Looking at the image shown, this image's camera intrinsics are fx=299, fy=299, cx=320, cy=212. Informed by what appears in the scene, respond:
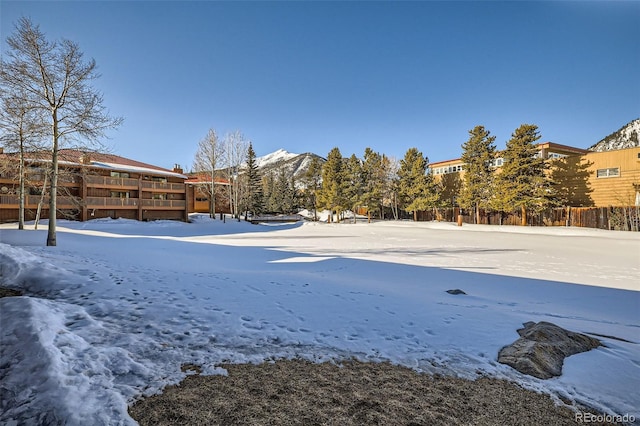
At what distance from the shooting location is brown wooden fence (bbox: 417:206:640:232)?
22.1 m

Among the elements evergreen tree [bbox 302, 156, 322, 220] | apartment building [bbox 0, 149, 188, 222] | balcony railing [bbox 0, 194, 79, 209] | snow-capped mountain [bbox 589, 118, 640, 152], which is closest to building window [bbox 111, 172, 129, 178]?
apartment building [bbox 0, 149, 188, 222]

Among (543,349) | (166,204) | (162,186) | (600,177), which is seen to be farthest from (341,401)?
(162,186)

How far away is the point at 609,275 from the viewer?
8906 millimetres

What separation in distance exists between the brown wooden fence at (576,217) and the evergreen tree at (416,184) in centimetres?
413

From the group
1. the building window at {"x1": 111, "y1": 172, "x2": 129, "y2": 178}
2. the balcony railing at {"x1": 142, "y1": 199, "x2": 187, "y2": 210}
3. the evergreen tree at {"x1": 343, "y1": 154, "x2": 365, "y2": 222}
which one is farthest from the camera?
the evergreen tree at {"x1": 343, "y1": 154, "x2": 365, "y2": 222}

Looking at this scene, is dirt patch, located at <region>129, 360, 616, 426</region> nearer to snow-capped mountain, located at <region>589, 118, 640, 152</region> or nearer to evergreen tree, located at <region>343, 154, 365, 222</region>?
evergreen tree, located at <region>343, 154, 365, 222</region>

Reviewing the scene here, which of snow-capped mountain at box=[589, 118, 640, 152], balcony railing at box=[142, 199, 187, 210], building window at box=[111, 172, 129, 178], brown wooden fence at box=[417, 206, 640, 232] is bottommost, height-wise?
brown wooden fence at box=[417, 206, 640, 232]

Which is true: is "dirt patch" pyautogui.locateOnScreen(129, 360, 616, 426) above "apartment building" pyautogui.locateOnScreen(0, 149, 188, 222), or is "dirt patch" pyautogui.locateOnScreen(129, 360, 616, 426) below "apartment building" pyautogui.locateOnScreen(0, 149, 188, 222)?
below

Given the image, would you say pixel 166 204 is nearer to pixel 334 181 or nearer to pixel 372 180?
pixel 334 181

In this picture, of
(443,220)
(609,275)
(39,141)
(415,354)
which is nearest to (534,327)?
(415,354)

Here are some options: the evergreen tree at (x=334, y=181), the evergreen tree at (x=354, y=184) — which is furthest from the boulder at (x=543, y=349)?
the evergreen tree at (x=354, y=184)

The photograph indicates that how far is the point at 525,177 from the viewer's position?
28422 millimetres

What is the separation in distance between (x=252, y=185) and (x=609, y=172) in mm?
39003

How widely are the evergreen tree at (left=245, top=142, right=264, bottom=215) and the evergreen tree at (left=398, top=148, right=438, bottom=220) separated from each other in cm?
2112
